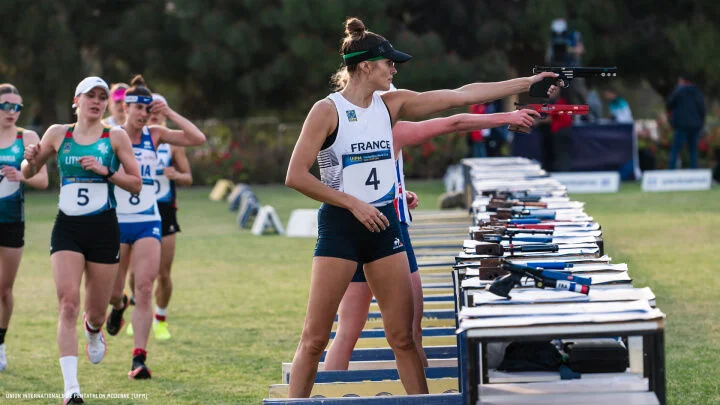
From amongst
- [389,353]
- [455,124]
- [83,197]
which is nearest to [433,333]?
[389,353]

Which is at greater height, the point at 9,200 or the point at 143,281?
the point at 9,200

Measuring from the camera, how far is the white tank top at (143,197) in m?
10.2

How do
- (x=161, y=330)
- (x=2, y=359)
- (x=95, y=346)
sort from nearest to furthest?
(x=95, y=346), (x=2, y=359), (x=161, y=330)

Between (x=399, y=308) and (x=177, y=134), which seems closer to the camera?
(x=399, y=308)

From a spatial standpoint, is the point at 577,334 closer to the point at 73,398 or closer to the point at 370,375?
the point at 370,375

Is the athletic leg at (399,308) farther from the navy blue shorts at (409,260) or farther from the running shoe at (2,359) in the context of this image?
the running shoe at (2,359)

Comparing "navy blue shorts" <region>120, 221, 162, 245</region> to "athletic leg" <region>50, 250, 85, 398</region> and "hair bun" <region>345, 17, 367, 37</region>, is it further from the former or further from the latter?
"hair bun" <region>345, 17, 367, 37</region>

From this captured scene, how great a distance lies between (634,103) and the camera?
55.2 meters

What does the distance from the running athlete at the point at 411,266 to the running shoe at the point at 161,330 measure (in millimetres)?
4257

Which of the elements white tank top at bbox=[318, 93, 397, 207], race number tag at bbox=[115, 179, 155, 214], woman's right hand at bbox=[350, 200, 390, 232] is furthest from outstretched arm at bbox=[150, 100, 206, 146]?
woman's right hand at bbox=[350, 200, 390, 232]

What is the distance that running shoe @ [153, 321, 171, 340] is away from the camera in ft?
37.8

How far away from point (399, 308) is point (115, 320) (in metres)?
5.16

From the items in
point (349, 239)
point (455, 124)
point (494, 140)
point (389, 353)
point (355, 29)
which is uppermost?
point (355, 29)

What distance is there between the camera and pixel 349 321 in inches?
288
